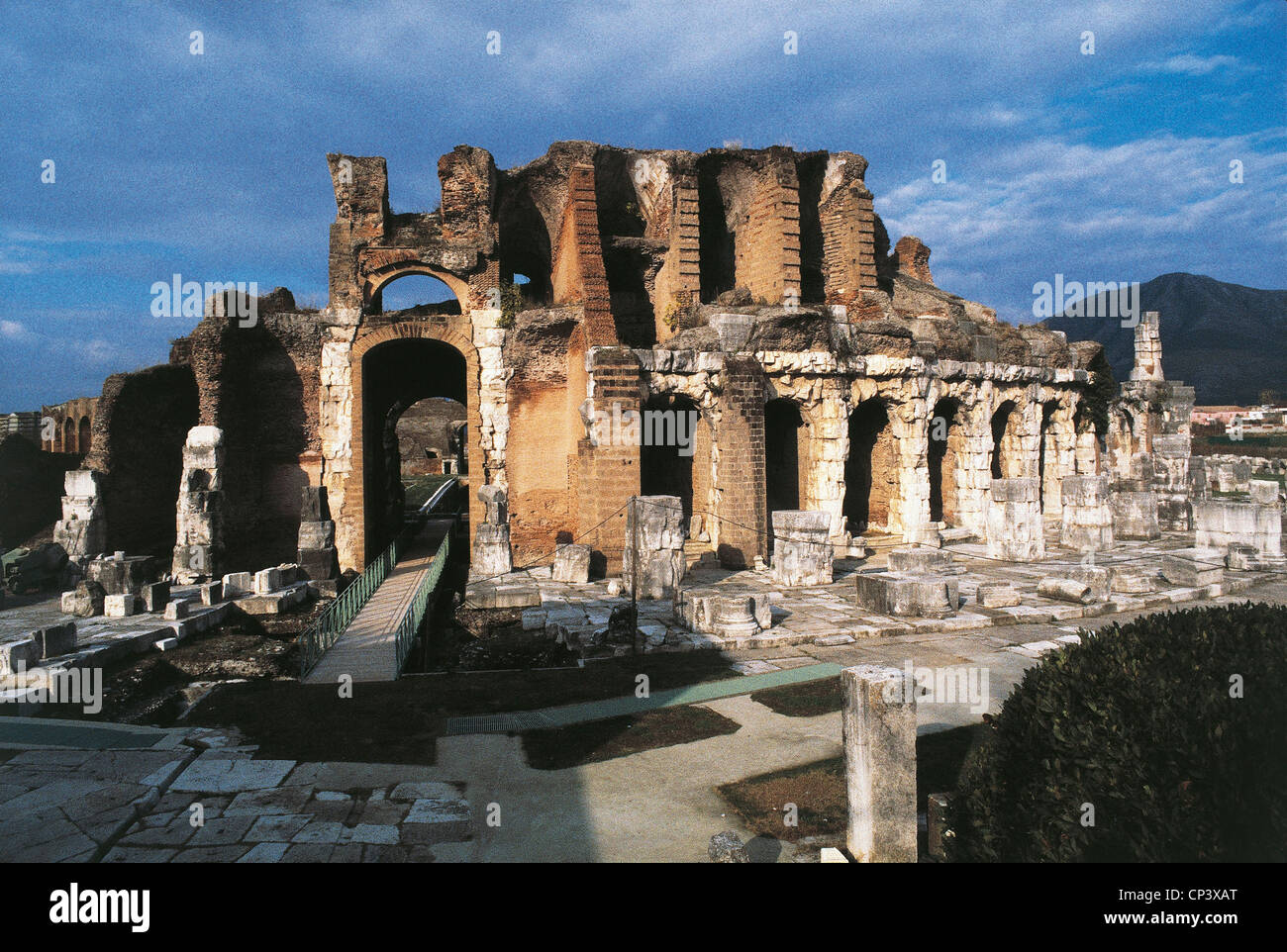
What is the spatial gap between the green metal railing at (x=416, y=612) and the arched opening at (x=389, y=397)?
346 cm

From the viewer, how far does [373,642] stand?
10.5 m

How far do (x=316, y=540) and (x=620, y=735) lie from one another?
11029mm

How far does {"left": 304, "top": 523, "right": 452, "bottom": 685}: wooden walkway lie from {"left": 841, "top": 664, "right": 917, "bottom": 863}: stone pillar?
20.3ft

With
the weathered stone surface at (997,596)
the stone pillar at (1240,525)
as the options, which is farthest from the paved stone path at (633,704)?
the stone pillar at (1240,525)

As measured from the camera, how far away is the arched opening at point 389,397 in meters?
17.5

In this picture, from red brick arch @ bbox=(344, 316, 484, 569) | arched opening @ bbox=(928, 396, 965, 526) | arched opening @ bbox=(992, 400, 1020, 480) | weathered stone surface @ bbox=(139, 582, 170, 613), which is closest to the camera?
weathered stone surface @ bbox=(139, 582, 170, 613)

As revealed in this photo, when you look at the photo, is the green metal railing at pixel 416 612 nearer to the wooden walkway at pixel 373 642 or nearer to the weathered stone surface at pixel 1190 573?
the wooden walkway at pixel 373 642

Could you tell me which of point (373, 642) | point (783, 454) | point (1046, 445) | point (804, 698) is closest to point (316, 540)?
point (373, 642)

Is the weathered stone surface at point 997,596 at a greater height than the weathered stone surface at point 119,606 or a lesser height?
lesser

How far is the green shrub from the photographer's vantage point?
3105 millimetres

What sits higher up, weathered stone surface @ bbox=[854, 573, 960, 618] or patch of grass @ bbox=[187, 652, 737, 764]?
weathered stone surface @ bbox=[854, 573, 960, 618]

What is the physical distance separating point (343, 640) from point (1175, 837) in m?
10.0

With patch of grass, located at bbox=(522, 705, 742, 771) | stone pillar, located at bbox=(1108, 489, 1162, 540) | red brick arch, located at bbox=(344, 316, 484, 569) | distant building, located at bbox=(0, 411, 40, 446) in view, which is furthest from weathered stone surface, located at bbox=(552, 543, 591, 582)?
distant building, located at bbox=(0, 411, 40, 446)

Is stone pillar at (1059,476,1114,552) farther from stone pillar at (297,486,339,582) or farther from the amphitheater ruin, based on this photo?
stone pillar at (297,486,339,582)
